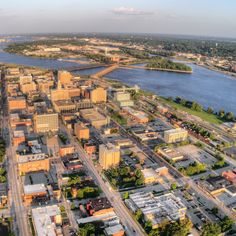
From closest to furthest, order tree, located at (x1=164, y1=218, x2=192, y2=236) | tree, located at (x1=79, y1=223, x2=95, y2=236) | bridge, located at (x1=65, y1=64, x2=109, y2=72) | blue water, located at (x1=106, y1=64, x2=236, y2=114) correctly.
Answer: tree, located at (x1=79, y1=223, x2=95, y2=236) < tree, located at (x1=164, y1=218, x2=192, y2=236) < blue water, located at (x1=106, y1=64, x2=236, y2=114) < bridge, located at (x1=65, y1=64, x2=109, y2=72)

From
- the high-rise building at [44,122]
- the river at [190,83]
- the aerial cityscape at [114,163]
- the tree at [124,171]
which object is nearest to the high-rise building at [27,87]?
the aerial cityscape at [114,163]

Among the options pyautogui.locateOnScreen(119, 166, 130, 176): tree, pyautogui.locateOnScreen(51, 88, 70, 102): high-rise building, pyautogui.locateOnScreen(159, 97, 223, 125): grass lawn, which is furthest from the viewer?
pyautogui.locateOnScreen(51, 88, 70, 102): high-rise building

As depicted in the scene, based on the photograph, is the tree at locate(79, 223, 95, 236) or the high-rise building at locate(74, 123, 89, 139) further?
the high-rise building at locate(74, 123, 89, 139)

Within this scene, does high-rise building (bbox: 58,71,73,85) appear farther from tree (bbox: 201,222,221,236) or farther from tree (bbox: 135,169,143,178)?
tree (bbox: 201,222,221,236)

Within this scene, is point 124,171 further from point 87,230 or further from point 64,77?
point 64,77

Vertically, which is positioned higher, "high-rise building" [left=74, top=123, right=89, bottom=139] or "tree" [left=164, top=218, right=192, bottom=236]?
"high-rise building" [left=74, top=123, right=89, bottom=139]

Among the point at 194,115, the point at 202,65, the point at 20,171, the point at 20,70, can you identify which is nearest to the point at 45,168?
the point at 20,171

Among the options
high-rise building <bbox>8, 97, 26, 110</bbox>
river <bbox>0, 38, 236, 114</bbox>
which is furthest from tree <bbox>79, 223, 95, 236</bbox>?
river <bbox>0, 38, 236, 114</bbox>

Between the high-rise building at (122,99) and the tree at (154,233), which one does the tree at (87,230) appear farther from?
the high-rise building at (122,99)
